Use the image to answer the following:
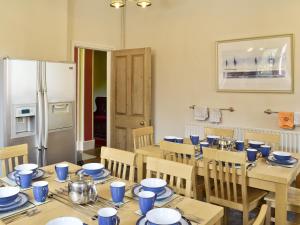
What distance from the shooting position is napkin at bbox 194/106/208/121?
4344 millimetres

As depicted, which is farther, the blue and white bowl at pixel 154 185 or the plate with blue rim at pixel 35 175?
the plate with blue rim at pixel 35 175

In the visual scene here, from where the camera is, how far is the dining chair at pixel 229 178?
7.55ft

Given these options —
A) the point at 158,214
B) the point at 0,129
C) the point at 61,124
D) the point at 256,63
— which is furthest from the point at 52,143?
the point at 256,63

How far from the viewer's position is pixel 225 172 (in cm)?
239

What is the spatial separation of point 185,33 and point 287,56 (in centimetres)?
158

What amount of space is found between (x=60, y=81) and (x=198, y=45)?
2147 millimetres

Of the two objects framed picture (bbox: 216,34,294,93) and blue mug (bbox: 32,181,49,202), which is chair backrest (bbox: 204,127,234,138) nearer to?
framed picture (bbox: 216,34,294,93)

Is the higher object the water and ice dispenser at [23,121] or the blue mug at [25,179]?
the water and ice dispenser at [23,121]

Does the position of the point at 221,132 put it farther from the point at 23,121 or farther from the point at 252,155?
the point at 23,121

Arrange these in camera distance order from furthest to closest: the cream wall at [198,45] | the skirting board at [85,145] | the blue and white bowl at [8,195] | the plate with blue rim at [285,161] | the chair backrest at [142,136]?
the skirting board at [85,145], the cream wall at [198,45], the chair backrest at [142,136], the plate with blue rim at [285,161], the blue and white bowl at [8,195]

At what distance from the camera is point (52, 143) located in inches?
139

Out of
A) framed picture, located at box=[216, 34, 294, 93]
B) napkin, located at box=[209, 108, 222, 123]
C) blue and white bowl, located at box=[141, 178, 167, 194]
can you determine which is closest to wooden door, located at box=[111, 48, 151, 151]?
napkin, located at box=[209, 108, 222, 123]

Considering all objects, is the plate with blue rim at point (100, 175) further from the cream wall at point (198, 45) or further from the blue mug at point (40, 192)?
the cream wall at point (198, 45)

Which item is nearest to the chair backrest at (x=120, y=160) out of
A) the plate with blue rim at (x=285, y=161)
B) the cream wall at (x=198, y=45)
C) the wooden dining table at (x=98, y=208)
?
the wooden dining table at (x=98, y=208)
